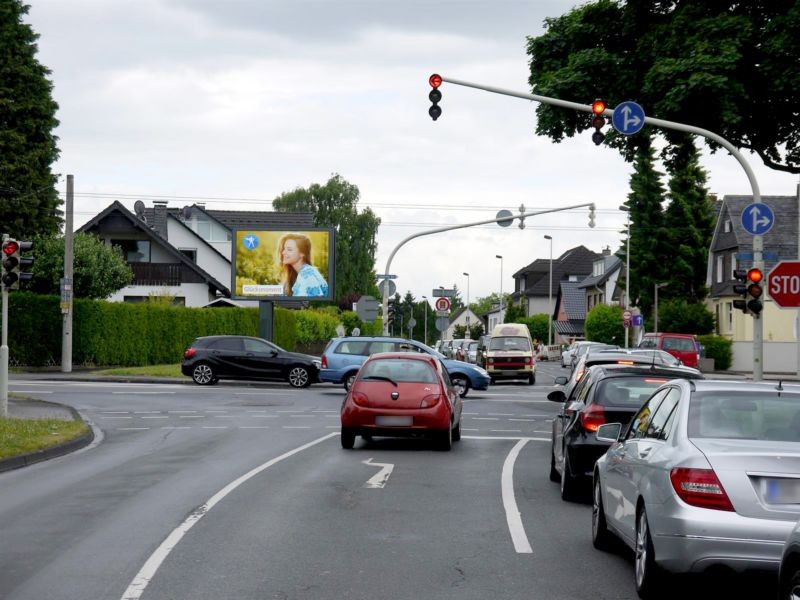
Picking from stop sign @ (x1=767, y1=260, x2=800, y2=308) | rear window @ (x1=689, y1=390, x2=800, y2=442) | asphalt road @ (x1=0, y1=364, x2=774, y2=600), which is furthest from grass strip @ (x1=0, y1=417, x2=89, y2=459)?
stop sign @ (x1=767, y1=260, x2=800, y2=308)

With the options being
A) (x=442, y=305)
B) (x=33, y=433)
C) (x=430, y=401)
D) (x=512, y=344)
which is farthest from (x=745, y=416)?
(x=442, y=305)

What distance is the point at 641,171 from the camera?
85625 mm

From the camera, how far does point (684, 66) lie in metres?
24.3

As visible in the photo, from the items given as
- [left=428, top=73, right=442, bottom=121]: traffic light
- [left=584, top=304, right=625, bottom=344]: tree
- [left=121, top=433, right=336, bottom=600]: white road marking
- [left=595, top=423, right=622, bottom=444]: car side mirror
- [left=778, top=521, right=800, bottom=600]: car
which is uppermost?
[left=428, top=73, right=442, bottom=121]: traffic light

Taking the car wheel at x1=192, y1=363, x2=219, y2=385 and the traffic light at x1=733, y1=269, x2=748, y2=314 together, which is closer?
the traffic light at x1=733, y1=269, x2=748, y2=314

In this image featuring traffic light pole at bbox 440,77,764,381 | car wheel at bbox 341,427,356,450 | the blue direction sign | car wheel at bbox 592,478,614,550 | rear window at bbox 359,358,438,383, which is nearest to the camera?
car wheel at bbox 592,478,614,550

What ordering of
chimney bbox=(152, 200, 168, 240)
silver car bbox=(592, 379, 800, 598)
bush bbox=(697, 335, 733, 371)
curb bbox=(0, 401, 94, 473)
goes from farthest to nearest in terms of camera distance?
chimney bbox=(152, 200, 168, 240), bush bbox=(697, 335, 733, 371), curb bbox=(0, 401, 94, 473), silver car bbox=(592, 379, 800, 598)

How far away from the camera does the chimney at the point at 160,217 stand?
3159 inches

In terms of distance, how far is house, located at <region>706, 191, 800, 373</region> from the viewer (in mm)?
62594

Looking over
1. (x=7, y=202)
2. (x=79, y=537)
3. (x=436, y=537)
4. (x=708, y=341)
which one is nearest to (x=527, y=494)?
(x=436, y=537)

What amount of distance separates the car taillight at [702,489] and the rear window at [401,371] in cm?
1141

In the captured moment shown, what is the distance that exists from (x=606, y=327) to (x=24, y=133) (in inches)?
1918

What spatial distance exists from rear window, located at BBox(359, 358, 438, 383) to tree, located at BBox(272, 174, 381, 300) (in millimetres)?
76520

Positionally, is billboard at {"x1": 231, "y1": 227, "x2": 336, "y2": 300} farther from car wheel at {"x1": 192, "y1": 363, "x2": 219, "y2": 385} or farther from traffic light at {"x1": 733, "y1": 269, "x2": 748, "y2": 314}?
traffic light at {"x1": 733, "y1": 269, "x2": 748, "y2": 314}
